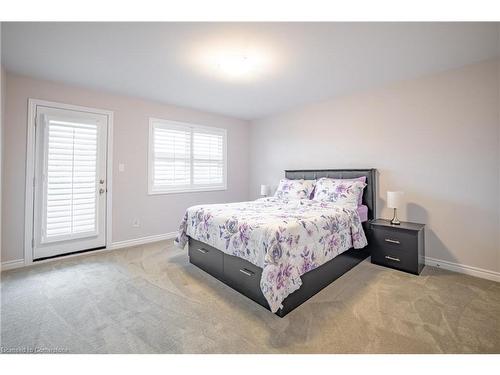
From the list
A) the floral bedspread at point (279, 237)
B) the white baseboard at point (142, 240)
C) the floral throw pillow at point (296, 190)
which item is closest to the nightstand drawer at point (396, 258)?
the floral bedspread at point (279, 237)

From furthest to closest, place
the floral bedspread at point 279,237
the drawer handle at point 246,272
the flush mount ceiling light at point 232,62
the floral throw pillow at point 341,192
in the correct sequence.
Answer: the floral throw pillow at point 341,192
the flush mount ceiling light at point 232,62
the drawer handle at point 246,272
the floral bedspread at point 279,237

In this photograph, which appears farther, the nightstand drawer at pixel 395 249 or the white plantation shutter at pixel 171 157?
the white plantation shutter at pixel 171 157

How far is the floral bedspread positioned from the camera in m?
1.72

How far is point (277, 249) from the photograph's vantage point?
1.75 m

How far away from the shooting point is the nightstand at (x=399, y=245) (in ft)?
8.20

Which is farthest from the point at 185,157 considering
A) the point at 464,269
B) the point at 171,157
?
the point at 464,269

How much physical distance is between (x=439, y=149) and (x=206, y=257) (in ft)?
10.2

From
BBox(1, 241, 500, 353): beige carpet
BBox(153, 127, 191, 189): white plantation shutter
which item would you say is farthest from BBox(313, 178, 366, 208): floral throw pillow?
BBox(153, 127, 191, 189): white plantation shutter

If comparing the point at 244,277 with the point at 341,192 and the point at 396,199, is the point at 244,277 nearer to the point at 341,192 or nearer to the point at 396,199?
the point at 341,192

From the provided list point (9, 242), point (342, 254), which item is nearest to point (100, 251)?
point (9, 242)

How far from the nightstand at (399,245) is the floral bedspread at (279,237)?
21 cm

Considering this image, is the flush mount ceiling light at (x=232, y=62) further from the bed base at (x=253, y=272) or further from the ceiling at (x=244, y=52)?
the bed base at (x=253, y=272)

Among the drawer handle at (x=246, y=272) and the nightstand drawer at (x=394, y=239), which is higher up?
the nightstand drawer at (x=394, y=239)

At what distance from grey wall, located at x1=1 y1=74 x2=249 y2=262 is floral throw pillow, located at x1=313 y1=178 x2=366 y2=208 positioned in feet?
7.40
